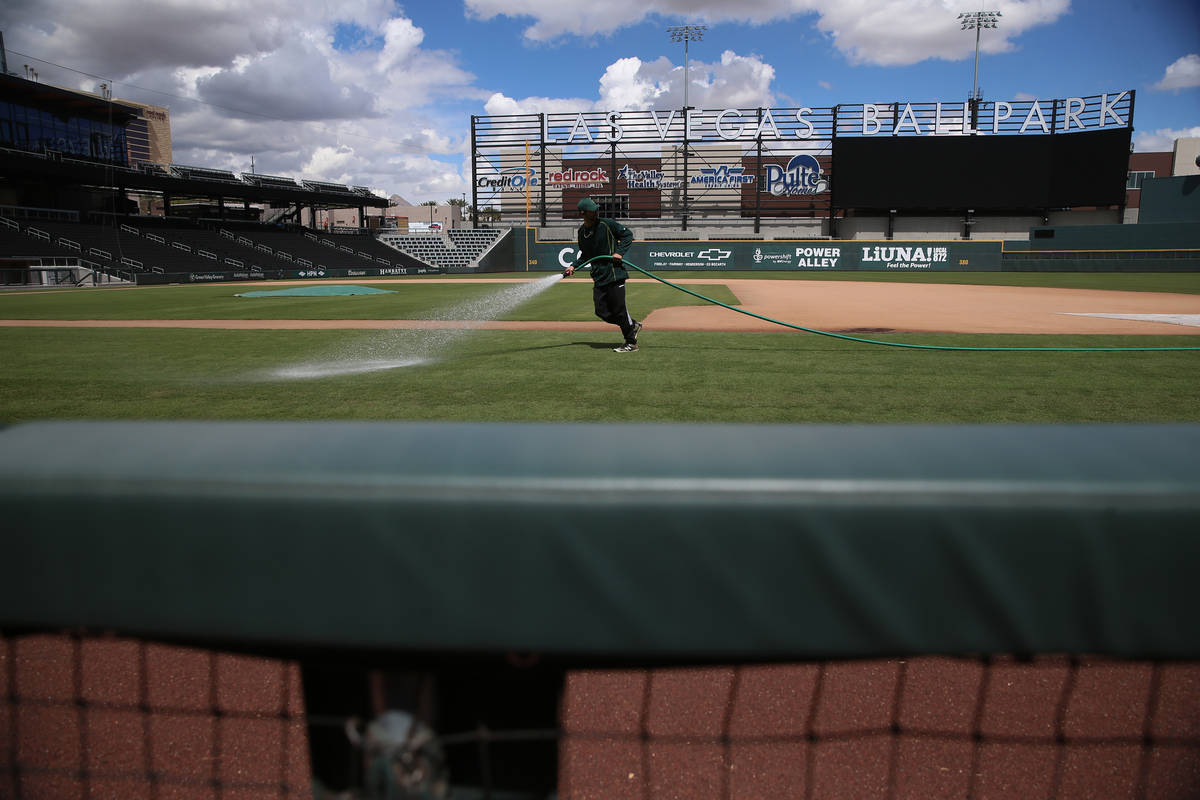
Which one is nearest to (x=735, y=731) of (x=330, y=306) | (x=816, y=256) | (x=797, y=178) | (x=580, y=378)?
(x=580, y=378)

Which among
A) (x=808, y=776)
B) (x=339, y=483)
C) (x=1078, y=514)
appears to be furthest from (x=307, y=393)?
(x=1078, y=514)

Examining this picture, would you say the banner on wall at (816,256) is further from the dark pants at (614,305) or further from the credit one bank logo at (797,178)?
the dark pants at (614,305)

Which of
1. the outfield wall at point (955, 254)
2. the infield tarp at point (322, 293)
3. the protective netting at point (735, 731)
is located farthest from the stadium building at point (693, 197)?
the protective netting at point (735, 731)

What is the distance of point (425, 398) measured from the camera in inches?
→ 288

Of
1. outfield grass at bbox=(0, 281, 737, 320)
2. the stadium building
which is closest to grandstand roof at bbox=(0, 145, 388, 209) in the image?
the stadium building

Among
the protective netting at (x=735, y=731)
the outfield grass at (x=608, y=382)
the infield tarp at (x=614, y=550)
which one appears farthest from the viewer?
the outfield grass at (x=608, y=382)

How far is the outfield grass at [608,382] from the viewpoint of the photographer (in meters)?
6.59

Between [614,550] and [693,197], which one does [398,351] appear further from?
[693,197]

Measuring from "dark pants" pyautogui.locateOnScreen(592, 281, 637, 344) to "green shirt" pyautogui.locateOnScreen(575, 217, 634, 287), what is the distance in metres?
0.11

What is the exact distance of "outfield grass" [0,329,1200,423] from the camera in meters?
6.59

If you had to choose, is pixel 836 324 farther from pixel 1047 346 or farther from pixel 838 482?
pixel 838 482

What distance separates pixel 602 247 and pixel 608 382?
2.56m

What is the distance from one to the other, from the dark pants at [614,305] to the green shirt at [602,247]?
0.11 metres

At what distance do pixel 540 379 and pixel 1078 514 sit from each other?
23.9 ft
